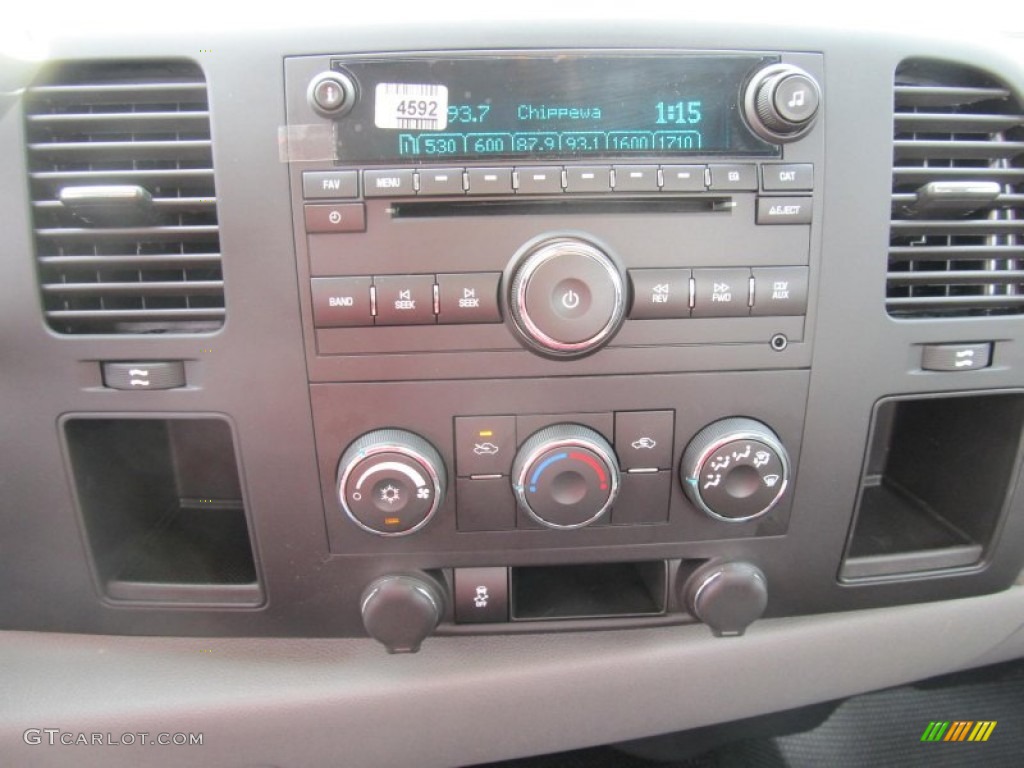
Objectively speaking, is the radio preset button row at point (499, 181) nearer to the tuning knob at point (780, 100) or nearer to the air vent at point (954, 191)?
the tuning knob at point (780, 100)

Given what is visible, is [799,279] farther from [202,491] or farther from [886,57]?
[202,491]

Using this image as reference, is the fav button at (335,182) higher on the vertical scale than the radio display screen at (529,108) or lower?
lower

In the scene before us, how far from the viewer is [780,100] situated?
646 mm

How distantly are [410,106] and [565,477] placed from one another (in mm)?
412

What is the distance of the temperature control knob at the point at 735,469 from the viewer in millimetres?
703

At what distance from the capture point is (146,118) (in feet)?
2.16

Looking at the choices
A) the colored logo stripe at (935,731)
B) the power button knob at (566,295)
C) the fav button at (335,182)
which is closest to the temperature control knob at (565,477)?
the power button knob at (566,295)

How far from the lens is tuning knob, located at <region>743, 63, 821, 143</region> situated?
2.12 feet

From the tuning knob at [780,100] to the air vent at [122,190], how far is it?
0.56m

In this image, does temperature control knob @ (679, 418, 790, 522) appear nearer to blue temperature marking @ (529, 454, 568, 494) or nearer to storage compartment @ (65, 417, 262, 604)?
blue temperature marking @ (529, 454, 568, 494)

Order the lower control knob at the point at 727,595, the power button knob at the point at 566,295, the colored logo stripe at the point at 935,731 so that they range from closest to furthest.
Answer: the power button knob at the point at 566,295, the lower control knob at the point at 727,595, the colored logo stripe at the point at 935,731

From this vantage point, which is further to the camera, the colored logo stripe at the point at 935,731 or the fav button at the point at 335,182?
the colored logo stripe at the point at 935,731

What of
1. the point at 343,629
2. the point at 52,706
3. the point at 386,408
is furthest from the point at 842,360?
the point at 52,706

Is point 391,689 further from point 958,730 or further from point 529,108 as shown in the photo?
point 958,730
